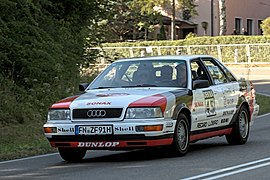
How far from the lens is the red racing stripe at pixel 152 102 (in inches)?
453

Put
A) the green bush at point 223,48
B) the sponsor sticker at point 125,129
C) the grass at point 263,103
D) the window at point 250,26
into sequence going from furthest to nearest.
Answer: the window at point 250,26 < the green bush at point 223,48 < the grass at point 263,103 < the sponsor sticker at point 125,129

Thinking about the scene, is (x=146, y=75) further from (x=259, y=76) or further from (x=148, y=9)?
(x=148, y=9)

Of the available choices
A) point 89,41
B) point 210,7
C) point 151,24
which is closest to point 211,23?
point 210,7

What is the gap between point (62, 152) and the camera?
484 inches

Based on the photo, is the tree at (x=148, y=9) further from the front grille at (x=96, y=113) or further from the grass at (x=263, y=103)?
the front grille at (x=96, y=113)

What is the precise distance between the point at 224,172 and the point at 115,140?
180 cm

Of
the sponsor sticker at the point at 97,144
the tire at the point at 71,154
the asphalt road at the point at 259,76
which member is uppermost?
the sponsor sticker at the point at 97,144

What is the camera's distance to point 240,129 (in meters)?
14.2

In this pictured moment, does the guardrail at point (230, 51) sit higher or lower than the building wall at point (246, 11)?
lower

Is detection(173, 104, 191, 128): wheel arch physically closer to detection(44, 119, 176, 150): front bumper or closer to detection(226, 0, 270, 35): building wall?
detection(44, 119, 176, 150): front bumper

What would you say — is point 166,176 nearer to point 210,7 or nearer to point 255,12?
point 210,7

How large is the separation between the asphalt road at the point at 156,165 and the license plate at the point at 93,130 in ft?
1.62

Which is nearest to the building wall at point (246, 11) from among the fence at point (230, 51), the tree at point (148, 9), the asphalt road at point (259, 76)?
the tree at point (148, 9)

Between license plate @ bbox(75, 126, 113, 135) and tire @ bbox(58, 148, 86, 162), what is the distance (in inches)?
25.3
